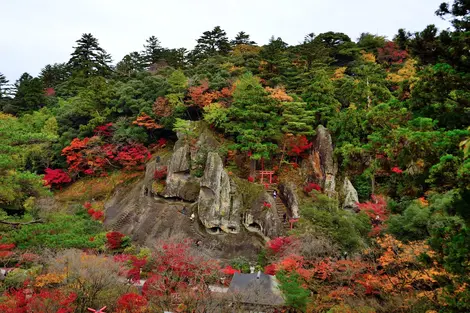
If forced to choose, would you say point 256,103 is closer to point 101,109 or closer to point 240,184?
point 240,184

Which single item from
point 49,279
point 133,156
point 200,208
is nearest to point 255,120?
point 200,208

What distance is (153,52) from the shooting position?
154ft

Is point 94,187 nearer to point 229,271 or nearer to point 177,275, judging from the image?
point 177,275

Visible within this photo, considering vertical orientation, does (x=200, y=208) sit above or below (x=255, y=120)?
below

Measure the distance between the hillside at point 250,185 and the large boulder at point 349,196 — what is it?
4.1 inches

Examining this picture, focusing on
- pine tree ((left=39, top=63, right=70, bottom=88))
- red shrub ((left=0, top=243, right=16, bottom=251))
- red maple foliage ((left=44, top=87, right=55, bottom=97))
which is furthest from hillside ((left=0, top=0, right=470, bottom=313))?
pine tree ((left=39, top=63, right=70, bottom=88))

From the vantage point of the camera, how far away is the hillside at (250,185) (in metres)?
8.09

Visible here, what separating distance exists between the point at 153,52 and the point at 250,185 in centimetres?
3253

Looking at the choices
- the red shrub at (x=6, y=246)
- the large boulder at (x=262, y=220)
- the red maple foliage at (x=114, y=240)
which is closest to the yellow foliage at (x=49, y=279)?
the red shrub at (x=6, y=246)

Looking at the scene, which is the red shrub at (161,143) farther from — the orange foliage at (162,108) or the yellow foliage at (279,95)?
the yellow foliage at (279,95)

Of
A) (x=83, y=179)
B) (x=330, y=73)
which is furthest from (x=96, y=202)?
(x=330, y=73)

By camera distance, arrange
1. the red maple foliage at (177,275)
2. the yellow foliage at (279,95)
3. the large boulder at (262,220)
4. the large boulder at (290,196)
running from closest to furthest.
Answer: the red maple foliage at (177,275), the large boulder at (262,220), the large boulder at (290,196), the yellow foliage at (279,95)

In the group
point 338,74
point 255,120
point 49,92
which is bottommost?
point 255,120

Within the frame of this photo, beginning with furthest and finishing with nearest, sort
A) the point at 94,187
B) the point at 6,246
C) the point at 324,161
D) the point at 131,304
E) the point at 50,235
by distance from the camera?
the point at 94,187 → the point at 324,161 → the point at 6,246 → the point at 50,235 → the point at 131,304
